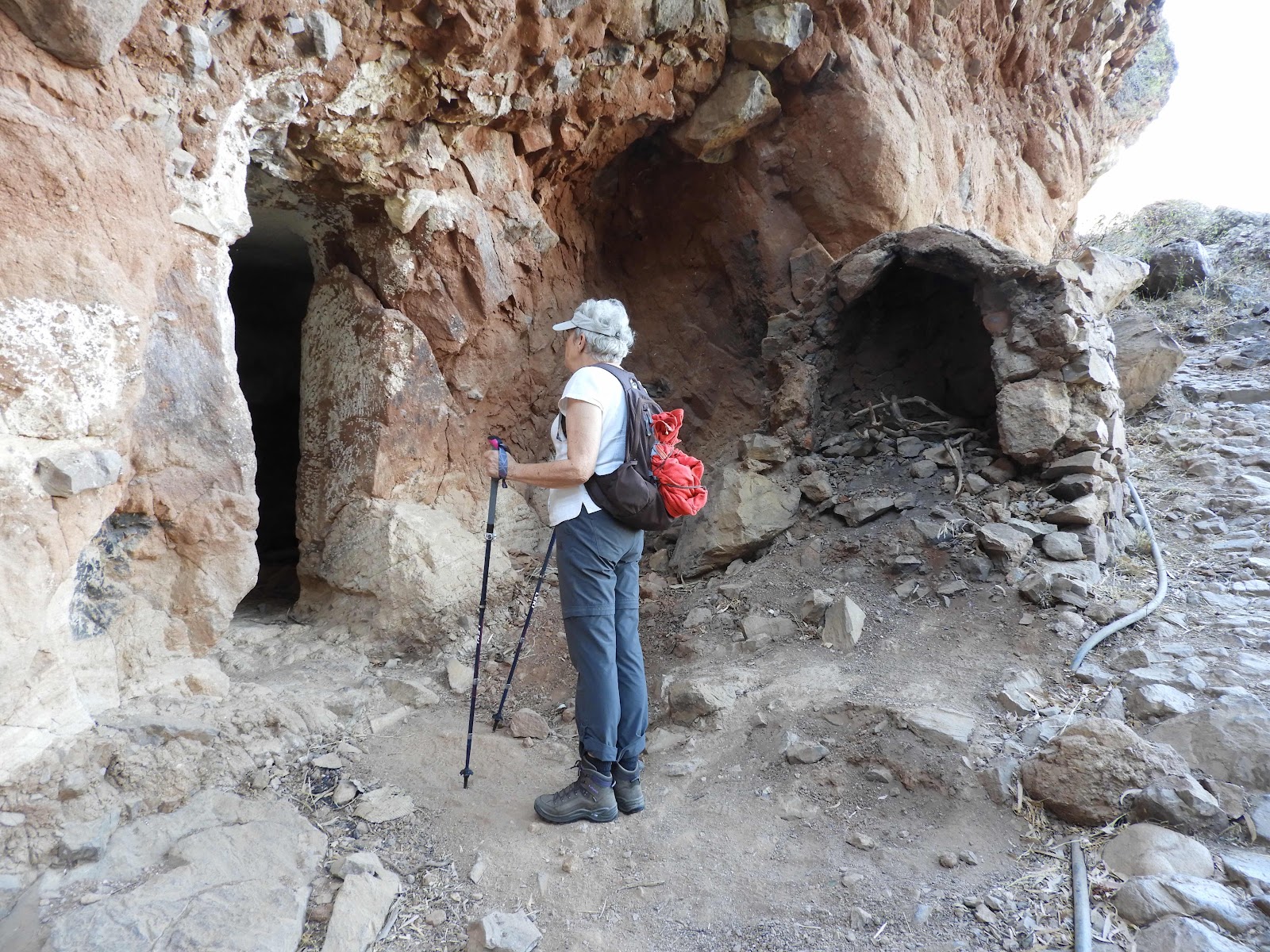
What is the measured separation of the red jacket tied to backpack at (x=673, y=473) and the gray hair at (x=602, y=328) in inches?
11.8

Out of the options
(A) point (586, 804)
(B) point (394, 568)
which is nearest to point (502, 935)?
(A) point (586, 804)

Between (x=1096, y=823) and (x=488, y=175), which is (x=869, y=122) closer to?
(x=488, y=175)

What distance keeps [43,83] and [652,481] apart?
229 centimetres

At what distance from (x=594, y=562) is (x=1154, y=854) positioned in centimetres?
182

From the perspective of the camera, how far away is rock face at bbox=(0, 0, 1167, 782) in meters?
2.47

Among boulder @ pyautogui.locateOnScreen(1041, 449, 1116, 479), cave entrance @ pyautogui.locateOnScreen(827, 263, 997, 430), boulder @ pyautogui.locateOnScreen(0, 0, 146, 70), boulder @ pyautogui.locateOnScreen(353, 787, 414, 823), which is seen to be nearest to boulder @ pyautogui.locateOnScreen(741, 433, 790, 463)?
cave entrance @ pyautogui.locateOnScreen(827, 263, 997, 430)

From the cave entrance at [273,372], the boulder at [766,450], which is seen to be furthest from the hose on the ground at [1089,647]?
the cave entrance at [273,372]

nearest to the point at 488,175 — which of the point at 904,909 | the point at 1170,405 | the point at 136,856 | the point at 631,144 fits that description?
the point at 631,144

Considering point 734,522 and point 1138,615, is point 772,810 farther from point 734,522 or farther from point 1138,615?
point 734,522

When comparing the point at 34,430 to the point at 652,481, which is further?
the point at 652,481

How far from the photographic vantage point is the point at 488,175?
4.51 m

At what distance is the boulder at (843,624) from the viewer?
3672 millimetres

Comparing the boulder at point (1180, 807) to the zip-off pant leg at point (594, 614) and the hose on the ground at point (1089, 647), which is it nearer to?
the hose on the ground at point (1089, 647)

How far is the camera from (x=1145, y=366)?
6.07m
